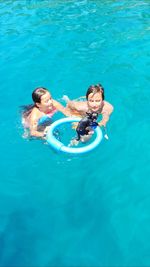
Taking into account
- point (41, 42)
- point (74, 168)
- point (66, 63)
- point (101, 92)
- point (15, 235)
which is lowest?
point (15, 235)

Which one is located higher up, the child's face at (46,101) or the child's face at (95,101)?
the child's face at (46,101)

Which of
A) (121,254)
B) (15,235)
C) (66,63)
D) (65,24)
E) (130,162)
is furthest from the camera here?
(65,24)

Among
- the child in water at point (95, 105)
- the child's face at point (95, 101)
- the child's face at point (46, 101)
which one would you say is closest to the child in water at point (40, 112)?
the child's face at point (46, 101)

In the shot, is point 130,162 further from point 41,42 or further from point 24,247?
point 41,42

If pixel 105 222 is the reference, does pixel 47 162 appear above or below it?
above

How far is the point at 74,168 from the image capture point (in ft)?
19.2

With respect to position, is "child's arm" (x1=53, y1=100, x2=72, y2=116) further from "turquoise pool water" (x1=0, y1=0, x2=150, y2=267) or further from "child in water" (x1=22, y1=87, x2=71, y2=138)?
"turquoise pool water" (x1=0, y1=0, x2=150, y2=267)

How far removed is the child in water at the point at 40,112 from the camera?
5805mm

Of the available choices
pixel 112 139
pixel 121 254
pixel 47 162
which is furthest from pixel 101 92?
pixel 121 254

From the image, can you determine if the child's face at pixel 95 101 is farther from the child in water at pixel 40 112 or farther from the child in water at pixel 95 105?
the child in water at pixel 40 112

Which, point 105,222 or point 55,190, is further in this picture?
point 55,190

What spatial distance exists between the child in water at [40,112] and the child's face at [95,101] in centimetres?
73

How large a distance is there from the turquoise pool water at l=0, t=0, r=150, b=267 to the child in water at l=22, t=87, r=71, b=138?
14.8 inches

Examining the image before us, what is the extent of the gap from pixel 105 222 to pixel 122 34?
24.1 ft
